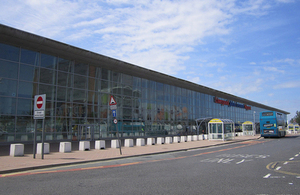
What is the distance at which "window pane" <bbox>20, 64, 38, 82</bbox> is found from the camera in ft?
74.9

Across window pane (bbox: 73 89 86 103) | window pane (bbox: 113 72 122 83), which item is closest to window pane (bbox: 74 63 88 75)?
window pane (bbox: 73 89 86 103)

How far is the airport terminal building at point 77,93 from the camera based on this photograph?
21.9 meters

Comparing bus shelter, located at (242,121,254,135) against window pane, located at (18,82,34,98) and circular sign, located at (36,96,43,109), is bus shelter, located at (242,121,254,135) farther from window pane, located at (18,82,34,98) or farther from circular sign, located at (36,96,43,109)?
circular sign, located at (36,96,43,109)

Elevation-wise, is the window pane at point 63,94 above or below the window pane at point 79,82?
below

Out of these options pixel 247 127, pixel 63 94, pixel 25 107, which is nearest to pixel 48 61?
pixel 63 94

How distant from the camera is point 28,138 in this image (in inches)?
885

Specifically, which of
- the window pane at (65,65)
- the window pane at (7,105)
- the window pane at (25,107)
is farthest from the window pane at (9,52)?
the window pane at (65,65)

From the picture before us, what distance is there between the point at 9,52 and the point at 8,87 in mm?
3072

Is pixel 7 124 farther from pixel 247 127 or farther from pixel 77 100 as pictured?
pixel 247 127

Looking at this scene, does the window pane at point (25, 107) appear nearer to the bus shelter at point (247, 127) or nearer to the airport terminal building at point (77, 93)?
the airport terminal building at point (77, 93)

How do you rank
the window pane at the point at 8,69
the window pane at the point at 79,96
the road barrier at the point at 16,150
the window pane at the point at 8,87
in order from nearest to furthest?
1. the road barrier at the point at 16,150
2. the window pane at the point at 8,87
3. the window pane at the point at 8,69
4. the window pane at the point at 79,96

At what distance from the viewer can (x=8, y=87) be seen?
21781mm

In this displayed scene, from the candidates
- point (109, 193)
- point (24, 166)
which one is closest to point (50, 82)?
point (24, 166)

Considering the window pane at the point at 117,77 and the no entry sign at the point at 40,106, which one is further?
the window pane at the point at 117,77
